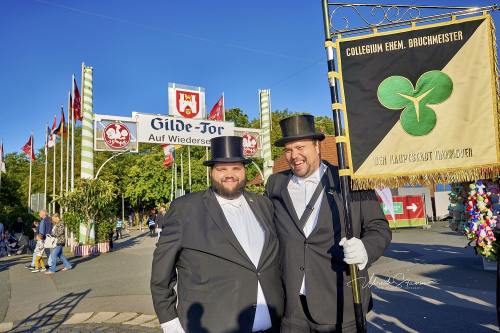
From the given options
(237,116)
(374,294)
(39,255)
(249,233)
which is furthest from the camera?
(237,116)

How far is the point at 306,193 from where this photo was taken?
10.2 feet

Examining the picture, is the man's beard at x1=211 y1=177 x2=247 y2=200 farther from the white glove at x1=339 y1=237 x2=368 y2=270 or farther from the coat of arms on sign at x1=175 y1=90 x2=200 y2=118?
the coat of arms on sign at x1=175 y1=90 x2=200 y2=118

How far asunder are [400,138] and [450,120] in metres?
0.36

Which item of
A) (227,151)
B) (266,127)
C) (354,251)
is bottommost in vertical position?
(354,251)

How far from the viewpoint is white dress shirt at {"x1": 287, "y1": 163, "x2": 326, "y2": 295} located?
296 cm

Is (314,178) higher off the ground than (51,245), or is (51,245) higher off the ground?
(314,178)

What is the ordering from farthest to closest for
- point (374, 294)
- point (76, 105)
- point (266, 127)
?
1. point (76, 105)
2. point (266, 127)
3. point (374, 294)

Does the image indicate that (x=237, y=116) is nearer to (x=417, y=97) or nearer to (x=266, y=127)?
(x=266, y=127)

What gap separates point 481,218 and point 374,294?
2.27m

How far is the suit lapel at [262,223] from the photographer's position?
2.94m

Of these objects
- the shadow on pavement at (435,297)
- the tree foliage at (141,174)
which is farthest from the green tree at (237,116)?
the shadow on pavement at (435,297)

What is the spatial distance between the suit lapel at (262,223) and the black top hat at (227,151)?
12.9 inches

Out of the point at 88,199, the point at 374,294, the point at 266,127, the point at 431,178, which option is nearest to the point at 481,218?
the point at 374,294

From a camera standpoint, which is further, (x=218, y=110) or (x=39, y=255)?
(x=218, y=110)
